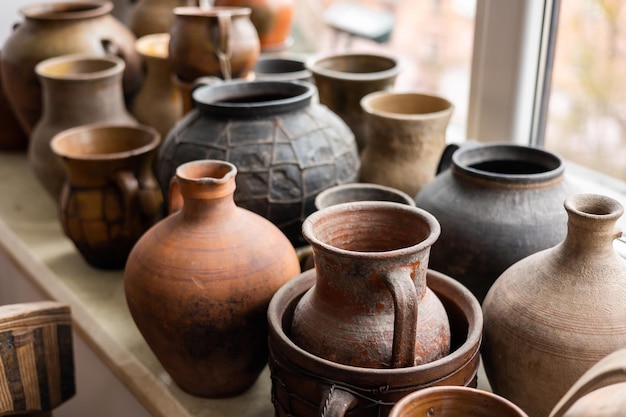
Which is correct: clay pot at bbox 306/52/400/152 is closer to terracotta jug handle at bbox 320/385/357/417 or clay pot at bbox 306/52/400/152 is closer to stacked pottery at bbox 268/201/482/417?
stacked pottery at bbox 268/201/482/417

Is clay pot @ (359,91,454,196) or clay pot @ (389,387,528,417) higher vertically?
clay pot @ (359,91,454,196)

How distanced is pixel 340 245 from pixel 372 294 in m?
0.11

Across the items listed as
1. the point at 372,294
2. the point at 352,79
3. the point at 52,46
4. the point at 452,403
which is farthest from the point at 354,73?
the point at 452,403

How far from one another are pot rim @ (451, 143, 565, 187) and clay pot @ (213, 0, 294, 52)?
0.69 meters

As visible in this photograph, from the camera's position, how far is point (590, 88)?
65.5 inches

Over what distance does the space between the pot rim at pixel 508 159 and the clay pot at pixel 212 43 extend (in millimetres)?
482

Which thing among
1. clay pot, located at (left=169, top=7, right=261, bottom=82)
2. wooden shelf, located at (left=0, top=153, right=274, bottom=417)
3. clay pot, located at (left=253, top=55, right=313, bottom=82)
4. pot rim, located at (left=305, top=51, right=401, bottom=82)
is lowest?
wooden shelf, located at (left=0, top=153, right=274, bottom=417)

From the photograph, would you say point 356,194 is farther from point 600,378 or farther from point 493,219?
point 600,378

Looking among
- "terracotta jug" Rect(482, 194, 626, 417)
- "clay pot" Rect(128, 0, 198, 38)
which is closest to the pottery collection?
"terracotta jug" Rect(482, 194, 626, 417)

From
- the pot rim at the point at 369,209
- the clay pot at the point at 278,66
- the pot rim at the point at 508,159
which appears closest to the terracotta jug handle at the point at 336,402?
the pot rim at the point at 369,209

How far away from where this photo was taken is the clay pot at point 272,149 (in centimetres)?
112

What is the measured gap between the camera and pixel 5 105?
1.84 meters

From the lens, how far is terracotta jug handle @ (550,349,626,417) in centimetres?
61

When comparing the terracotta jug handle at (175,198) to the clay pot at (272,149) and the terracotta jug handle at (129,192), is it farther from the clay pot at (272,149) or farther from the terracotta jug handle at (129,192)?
the terracotta jug handle at (129,192)
